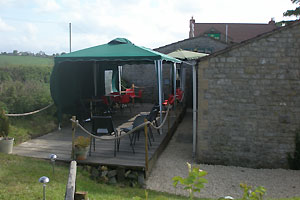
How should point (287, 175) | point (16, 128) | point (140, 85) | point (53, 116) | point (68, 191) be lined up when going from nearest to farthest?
point (68, 191)
point (287, 175)
point (16, 128)
point (53, 116)
point (140, 85)

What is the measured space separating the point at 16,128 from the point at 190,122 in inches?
250

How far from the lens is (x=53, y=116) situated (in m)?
9.58

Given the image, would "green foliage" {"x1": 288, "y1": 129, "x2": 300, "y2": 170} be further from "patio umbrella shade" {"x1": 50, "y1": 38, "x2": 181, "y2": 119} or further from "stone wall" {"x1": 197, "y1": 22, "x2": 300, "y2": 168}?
"patio umbrella shade" {"x1": 50, "y1": 38, "x2": 181, "y2": 119}

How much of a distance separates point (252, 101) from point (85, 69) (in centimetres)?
631

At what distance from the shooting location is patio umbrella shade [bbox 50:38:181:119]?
26.8 ft

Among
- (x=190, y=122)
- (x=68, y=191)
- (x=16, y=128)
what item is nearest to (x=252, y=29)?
(x=190, y=122)

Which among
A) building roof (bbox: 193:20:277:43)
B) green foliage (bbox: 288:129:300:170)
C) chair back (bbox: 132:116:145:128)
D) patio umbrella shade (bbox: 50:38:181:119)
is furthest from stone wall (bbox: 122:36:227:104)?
building roof (bbox: 193:20:277:43)

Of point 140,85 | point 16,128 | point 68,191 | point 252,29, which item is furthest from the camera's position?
point 252,29

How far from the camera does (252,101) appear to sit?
7.06 m

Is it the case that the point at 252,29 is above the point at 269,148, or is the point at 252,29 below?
above

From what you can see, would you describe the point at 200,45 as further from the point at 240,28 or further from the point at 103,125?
the point at 240,28

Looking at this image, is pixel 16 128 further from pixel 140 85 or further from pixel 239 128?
pixel 140 85

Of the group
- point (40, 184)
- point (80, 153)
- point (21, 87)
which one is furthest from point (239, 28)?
point (40, 184)

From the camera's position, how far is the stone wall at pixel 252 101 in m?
6.91
